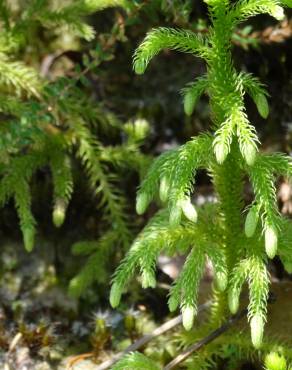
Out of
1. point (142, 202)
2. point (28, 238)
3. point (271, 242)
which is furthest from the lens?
point (28, 238)

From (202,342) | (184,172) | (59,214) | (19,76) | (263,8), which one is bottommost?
(202,342)

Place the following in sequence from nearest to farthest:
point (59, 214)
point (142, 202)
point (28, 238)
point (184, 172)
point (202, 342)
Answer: point (184, 172) → point (142, 202) → point (202, 342) → point (28, 238) → point (59, 214)

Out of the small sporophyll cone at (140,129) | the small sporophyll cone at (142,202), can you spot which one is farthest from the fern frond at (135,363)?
the small sporophyll cone at (140,129)

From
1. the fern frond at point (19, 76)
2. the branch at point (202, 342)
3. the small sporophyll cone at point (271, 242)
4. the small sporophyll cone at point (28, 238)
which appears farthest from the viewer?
the fern frond at point (19, 76)

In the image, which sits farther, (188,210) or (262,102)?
(262,102)

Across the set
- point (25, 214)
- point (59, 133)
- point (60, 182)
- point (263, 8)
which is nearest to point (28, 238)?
point (25, 214)

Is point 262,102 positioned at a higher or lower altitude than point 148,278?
higher

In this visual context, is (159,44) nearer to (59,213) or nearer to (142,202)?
(142,202)

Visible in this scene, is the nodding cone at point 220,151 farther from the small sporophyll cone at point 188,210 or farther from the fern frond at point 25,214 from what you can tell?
the fern frond at point 25,214
